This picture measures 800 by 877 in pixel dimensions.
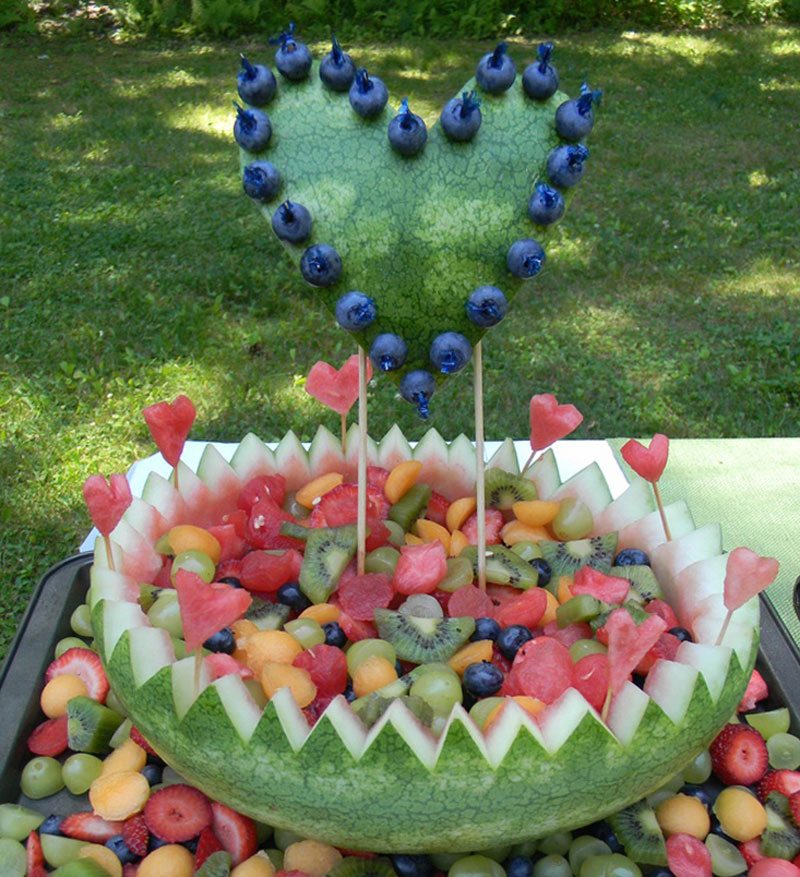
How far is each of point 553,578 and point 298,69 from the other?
0.70 metres

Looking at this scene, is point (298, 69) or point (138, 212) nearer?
point (298, 69)

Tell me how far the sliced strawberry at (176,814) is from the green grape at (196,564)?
0.82 feet

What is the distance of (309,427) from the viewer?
2.75 meters

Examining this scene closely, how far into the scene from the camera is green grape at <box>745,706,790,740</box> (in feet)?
4.13

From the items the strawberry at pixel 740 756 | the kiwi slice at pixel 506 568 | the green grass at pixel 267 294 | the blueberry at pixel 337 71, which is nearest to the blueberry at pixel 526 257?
the blueberry at pixel 337 71

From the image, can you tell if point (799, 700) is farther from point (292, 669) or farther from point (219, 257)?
point (219, 257)

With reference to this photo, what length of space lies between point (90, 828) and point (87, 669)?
23 cm

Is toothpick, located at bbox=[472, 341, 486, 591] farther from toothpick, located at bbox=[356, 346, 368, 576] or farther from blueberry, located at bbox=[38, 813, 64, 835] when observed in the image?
blueberry, located at bbox=[38, 813, 64, 835]

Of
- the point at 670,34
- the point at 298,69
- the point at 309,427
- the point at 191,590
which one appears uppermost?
the point at 298,69

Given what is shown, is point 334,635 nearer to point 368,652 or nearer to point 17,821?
point 368,652

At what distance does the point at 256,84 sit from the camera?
100 cm

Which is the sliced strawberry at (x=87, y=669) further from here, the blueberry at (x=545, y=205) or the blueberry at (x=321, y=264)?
the blueberry at (x=545, y=205)

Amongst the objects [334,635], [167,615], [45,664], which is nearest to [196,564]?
[167,615]

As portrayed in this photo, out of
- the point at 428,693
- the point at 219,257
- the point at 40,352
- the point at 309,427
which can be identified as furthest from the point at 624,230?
the point at 428,693
